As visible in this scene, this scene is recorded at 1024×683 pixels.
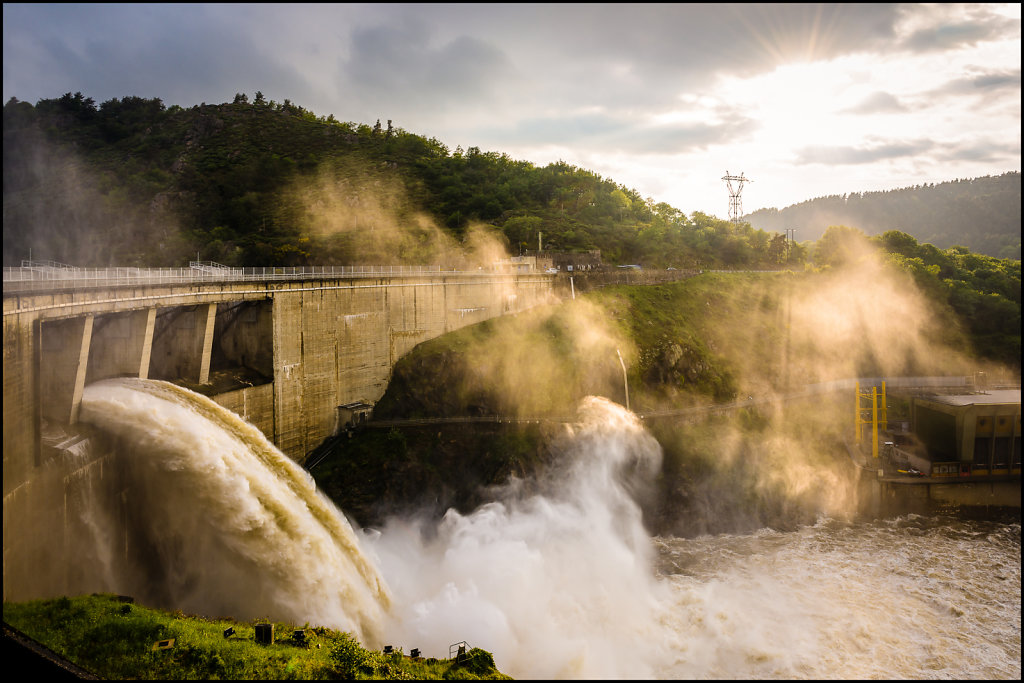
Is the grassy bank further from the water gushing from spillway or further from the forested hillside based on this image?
the forested hillside

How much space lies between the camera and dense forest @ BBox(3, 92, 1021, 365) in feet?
250

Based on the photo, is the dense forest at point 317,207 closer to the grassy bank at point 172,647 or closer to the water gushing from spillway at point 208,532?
the water gushing from spillway at point 208,532

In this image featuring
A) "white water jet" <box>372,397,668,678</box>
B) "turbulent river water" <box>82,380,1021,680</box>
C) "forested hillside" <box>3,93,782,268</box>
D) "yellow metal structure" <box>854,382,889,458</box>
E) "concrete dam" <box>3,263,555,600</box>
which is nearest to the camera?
"concrete dam" <box>3,263,555,600</box>

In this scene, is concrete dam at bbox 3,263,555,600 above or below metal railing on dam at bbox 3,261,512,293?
below

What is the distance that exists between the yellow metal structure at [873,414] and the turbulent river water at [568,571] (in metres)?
9.32

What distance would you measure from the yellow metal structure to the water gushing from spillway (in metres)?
55.4

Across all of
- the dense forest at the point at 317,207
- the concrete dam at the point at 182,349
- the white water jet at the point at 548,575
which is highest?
the dense forest at the point at 317,207

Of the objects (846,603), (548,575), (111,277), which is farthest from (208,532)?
(846,603)

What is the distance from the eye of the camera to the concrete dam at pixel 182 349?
22.8 m

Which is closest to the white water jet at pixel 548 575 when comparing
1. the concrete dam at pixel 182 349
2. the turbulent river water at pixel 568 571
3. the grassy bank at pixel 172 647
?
the turbulent river water at pixel 568 571

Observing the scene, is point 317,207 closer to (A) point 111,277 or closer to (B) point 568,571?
(A) point 111,277

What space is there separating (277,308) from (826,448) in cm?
5525

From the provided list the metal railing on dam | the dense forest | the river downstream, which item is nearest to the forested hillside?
the dense forest

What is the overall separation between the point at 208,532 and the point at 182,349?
17.8 m
